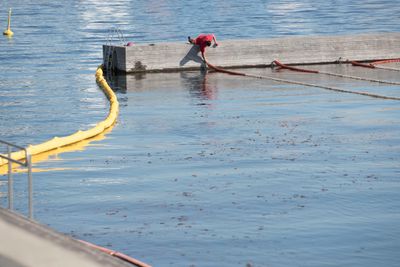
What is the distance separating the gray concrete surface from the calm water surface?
5.12 meters

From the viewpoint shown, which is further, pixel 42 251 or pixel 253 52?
pixel 253 52

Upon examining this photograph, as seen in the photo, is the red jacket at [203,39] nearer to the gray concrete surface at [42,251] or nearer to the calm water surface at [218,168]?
the calm water surface at [218,168]

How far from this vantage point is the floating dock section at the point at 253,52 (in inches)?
1148

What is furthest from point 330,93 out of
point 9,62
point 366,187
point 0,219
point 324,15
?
point 324,15

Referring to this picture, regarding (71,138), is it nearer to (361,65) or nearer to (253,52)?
(253,52)

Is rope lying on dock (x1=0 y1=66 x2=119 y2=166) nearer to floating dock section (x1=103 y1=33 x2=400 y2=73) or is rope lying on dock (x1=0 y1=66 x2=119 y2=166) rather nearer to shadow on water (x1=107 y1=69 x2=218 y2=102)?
shadow on water (x1=107 y1=69 x2=218 y2=102)

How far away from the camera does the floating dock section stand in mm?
29172

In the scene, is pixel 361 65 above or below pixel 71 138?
above

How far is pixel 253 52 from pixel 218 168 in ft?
49.1

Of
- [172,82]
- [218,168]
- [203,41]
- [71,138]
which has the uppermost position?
[203,41]

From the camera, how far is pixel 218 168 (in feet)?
52.1

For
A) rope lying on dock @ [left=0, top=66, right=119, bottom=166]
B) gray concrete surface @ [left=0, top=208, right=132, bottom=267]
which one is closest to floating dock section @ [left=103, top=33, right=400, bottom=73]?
rope lying on dock @ [left=0, top=66, right=119, bottom=166]

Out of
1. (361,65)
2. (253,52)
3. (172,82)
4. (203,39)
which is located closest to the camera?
(172,82)

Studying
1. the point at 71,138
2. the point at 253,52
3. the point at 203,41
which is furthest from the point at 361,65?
the point at 71,138
